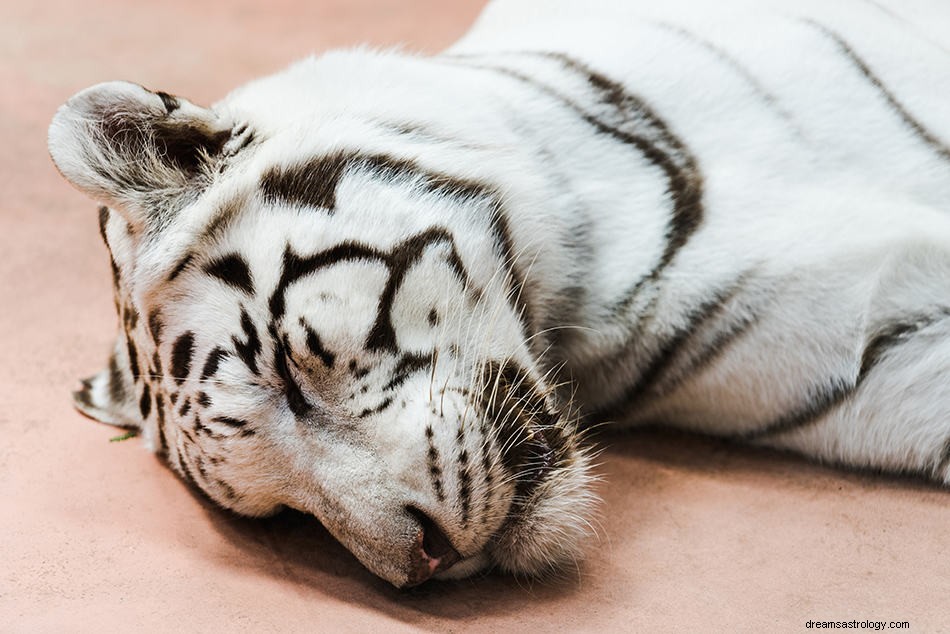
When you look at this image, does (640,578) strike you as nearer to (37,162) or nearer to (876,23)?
(876,23)

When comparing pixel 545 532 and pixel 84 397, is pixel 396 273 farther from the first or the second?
pixel 84 397

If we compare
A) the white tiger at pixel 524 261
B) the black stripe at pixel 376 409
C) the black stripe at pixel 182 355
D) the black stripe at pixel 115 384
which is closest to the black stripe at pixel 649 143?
the white tiger at pixel 524 261

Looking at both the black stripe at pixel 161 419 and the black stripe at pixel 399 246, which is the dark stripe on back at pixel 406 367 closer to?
the black stripe at pixel 399 246

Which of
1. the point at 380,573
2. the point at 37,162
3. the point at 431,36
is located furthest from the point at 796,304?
the point at 431,36

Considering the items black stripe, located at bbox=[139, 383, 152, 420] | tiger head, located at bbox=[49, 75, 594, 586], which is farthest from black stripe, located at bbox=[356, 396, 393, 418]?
black stripe, located at bbox=[139, 383, 152, 420]

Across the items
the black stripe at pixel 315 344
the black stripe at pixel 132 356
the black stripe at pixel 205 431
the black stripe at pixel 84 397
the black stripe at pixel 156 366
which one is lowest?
the black stripe at pixel 84 397

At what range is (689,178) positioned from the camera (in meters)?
1.99

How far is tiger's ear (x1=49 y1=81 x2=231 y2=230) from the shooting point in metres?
1.66

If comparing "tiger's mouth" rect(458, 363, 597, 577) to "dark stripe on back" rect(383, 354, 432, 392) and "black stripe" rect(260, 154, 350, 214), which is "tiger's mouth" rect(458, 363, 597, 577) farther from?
"black stripe" rect(260, 154, 350, 214)

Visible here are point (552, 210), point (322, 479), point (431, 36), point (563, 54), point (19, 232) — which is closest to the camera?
point (322, 479)

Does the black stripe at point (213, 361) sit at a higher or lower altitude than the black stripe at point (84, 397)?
higher

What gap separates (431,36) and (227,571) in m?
3.34

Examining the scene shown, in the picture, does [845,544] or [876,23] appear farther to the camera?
[876,23]

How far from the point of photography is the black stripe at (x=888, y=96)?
2002mm
